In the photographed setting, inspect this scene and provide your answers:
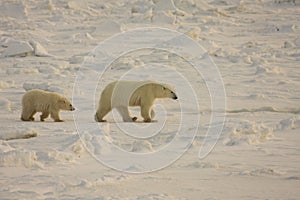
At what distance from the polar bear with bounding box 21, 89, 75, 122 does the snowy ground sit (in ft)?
0.70

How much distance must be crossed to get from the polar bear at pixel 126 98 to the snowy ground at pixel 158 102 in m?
0.26

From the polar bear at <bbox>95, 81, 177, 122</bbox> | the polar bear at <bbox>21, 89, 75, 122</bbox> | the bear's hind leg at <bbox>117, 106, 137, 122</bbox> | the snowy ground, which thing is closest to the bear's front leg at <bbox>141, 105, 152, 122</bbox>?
the polar bear at <bbox>95, 81, 177, 122</bbox>

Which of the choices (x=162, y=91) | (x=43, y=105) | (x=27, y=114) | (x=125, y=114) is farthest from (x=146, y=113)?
(x=27, y=114)

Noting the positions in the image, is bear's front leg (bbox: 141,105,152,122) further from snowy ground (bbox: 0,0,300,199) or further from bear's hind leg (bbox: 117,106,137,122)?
snowy ground (bbox: 0,0,300,199)

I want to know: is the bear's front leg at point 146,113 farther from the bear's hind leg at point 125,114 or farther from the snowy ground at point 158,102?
the snowy ground at point 158,102

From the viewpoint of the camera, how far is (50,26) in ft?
52.5

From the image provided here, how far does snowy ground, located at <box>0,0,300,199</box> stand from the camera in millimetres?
5035

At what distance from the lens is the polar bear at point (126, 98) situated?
322 inches

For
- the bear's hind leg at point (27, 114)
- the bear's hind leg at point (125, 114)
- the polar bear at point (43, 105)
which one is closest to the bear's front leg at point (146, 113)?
A: the bear's hind leg at point (125, 114)

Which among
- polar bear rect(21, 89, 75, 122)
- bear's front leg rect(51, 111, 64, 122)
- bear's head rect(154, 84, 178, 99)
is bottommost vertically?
bear's front leg rect(51, 111, 64, 122)

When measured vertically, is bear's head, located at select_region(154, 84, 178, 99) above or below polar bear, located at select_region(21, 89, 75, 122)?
above

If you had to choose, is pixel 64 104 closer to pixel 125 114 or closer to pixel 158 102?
pixel 125 114

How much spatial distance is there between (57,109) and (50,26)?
26.4 feet

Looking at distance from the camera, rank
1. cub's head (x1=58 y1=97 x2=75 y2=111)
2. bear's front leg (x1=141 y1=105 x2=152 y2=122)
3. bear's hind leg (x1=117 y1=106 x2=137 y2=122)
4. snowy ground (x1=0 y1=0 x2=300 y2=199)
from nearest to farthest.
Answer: snowy ground (x1=0 y1=0 x2=300 y2=199)
bear's hind leg (x1=117 y1=106 x2=137 y2=122)
bear's front leg (x1=141 y1=105 x2=152 y2=122)
cub's head (x1=58 y1=97 x2=75 y2=111)
